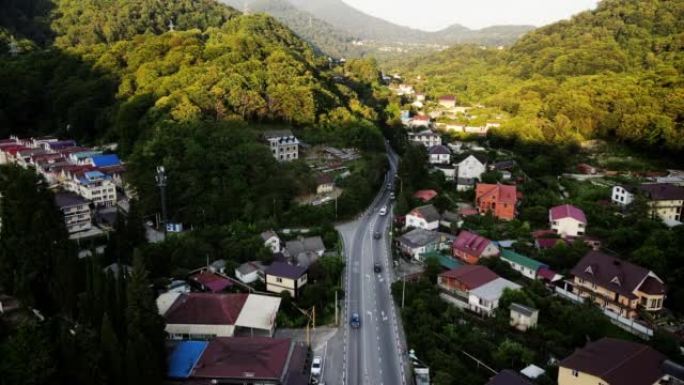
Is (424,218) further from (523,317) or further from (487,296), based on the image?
(523,317)

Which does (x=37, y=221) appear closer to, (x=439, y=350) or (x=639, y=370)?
(x=439, y=350)

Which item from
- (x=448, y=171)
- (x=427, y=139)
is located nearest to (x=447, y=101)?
(x=427, y=139)

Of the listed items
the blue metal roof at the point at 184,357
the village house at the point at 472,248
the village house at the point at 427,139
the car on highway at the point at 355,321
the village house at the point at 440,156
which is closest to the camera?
the blue metal roof at the point at 184,357

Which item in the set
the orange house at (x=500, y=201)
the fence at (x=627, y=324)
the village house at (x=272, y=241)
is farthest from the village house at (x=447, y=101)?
the fence at (x=627, y=324)

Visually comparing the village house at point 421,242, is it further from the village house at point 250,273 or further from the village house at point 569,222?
the village house at point 250,273

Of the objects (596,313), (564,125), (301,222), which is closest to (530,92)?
(564,125)

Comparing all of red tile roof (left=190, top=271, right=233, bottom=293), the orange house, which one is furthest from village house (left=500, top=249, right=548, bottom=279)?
red tile roof (left=190, top=271, right=233, bottom=293)
